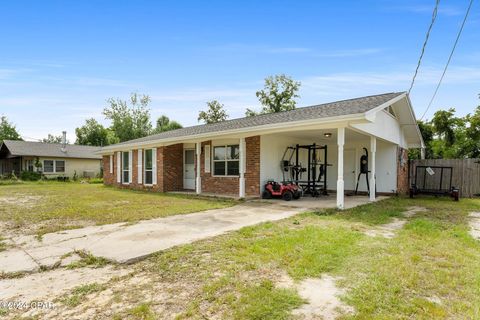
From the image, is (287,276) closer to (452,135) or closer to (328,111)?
(328,111)

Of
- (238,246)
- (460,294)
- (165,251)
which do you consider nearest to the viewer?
(460,294)

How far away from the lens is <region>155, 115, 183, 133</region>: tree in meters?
40.0

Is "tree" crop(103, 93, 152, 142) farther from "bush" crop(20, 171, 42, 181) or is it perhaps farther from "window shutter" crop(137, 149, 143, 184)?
"window shutter" crop(137, 149, 143, 184)

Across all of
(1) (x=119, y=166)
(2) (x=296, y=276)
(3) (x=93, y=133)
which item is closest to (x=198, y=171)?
(1) (x=119, y=166)

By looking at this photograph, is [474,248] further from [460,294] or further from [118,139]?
[118,139]

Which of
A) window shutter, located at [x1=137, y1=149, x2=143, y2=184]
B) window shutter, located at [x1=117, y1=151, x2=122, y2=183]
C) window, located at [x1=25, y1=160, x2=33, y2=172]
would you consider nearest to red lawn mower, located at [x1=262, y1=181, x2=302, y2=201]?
window shutter, located at [x1=137, y1=149, x2=143, y2=184]

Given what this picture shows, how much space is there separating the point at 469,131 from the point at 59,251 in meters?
22.8

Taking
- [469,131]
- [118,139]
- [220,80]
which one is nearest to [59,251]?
[220,80]

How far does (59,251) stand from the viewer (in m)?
4.10

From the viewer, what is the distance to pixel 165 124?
142 ft

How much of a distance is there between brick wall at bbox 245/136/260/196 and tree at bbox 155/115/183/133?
30.9 metres

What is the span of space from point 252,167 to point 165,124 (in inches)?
1389

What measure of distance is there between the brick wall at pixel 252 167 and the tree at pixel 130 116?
30.5 metres

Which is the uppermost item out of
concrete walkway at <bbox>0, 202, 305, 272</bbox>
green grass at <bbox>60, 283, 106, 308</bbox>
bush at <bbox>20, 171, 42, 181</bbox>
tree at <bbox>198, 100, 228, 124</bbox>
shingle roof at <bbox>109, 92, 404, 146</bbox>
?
tree at <bbox>198, 100, 228, 124</bbox>
